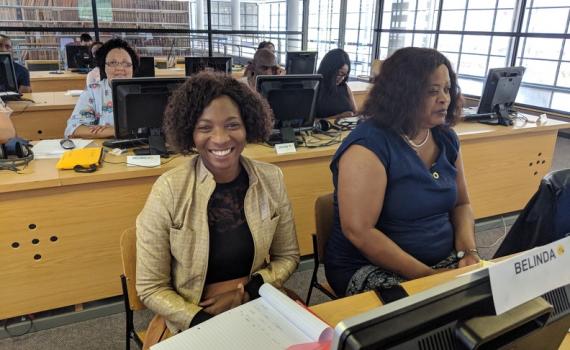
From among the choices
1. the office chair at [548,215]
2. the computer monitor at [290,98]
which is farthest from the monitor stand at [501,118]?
the office chair at [548,215]

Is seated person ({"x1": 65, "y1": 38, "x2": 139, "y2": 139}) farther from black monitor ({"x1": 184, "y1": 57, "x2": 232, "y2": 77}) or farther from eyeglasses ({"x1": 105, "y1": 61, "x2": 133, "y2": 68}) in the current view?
black monitor ({"x1": 184, "y1": 57, "x2": 232, "y2": 77})

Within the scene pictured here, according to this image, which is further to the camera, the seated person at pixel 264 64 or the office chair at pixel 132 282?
the seated person at pixel 264 64

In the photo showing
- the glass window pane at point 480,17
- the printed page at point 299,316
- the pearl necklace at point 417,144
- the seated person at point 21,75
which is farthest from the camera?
the glass window pane at point 480,17

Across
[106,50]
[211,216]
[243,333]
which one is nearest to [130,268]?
[211,216]

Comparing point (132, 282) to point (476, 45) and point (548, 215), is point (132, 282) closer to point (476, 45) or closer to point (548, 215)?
point (548, 215)

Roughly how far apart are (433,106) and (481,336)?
Answer: 1229 millimetres

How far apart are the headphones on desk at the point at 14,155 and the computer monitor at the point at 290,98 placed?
3.72 feet

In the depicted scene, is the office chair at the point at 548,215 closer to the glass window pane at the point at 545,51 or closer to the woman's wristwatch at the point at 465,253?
the woman's wristwatch at the point at 465,253

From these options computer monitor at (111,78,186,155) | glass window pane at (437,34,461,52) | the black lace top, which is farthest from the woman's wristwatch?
glass window pane at (437,34,461,52)

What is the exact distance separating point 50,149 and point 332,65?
2.36 meters

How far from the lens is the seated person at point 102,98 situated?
2.59 metres

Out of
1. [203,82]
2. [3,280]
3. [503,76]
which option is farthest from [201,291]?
[503,76]

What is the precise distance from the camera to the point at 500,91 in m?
3.04

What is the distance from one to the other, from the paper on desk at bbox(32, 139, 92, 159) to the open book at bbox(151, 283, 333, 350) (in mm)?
1543
